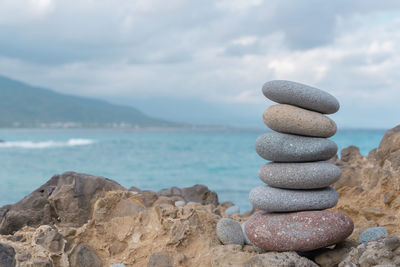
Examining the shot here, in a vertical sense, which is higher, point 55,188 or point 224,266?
point 55,188

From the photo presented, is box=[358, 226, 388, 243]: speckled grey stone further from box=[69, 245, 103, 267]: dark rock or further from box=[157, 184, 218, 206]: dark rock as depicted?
box=[157, 184, 218, 206]: dark rock

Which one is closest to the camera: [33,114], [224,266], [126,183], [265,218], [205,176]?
[224,266]

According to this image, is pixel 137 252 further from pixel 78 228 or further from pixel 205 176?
pixel 205 176

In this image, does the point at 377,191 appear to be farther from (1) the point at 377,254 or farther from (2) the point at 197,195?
(2) the point at 197,195

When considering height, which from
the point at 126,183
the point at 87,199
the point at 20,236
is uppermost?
the point at 87,199

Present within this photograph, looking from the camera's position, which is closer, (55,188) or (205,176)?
(55,188)

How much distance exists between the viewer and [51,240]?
5812mm

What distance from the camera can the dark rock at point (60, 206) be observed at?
6465 mm

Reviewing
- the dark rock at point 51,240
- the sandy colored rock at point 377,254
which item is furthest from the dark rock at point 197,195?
the sandy colored rock at point 377,254

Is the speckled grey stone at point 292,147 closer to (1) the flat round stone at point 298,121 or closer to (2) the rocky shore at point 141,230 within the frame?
(1) the flat round stone at point 298,121

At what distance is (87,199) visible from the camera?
666cm

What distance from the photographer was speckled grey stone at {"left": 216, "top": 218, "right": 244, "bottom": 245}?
5891mm

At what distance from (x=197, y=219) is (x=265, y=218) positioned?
106 cm

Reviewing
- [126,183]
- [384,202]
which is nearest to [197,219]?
[384,202]
